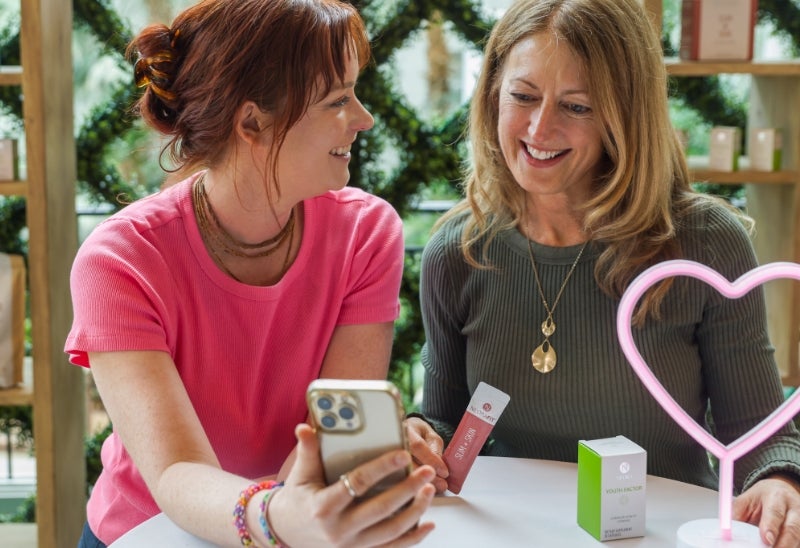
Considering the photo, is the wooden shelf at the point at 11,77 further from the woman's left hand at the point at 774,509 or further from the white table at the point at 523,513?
the woman's left hand at the point at 774,509

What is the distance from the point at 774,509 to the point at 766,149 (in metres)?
1.43

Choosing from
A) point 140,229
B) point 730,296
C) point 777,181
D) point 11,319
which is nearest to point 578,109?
point 730,296

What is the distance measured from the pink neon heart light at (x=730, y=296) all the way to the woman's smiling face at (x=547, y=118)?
1.56ft

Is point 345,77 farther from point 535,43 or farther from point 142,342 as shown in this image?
point 142,342

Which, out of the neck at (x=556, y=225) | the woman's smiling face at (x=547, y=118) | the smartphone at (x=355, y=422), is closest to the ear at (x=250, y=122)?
the woman's smiling face at (x=547, y=118)

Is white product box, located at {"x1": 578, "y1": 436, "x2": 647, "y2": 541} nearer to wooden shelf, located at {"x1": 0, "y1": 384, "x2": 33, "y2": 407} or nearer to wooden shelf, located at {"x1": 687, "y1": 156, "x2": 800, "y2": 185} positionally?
wooden shelf, located at {"x1": 687, "y1": 156, "x2": 800, "y2": 185}

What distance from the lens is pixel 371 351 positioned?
181 centimetres

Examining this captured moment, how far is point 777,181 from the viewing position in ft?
8.72

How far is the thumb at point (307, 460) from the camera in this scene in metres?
1.12

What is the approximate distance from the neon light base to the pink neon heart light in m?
0.02

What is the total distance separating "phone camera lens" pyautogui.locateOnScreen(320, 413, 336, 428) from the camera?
44.1 inches

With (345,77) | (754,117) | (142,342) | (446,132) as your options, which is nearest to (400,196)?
(446,132)

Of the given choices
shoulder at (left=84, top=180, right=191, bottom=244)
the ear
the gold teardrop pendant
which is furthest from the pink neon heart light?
shoulder at (left=84, top=180, right=191, bottom=244)

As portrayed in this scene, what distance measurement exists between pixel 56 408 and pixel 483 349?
1.23 m
